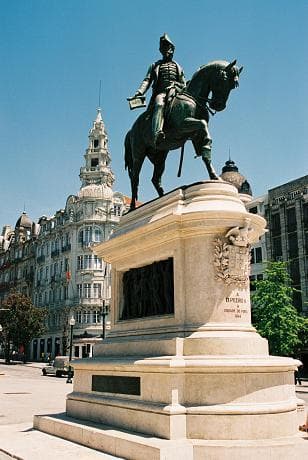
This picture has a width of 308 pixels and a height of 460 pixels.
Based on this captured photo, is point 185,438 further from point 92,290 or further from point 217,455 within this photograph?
point 92,290

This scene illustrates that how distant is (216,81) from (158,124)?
4.88 feet

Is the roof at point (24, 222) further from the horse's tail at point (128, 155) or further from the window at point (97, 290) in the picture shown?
the horse's tail at point (128, 155)

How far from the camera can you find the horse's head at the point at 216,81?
10.5 metres

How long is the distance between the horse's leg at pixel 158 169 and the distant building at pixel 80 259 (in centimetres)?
4828

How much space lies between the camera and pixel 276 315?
38781 mm

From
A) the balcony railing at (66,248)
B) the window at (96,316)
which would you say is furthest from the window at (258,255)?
the balcony railing at (66,248)

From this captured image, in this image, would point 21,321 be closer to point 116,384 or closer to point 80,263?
point 80,263

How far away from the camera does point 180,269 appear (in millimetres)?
9422

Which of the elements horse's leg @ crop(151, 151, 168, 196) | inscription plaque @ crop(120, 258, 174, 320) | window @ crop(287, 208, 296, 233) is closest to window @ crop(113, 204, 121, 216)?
window @ crop(287, 208, 296, 233)

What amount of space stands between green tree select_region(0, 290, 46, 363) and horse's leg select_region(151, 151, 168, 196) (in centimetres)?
5657

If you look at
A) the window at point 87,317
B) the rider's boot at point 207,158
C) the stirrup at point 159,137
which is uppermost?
the stirrup at point 159,137

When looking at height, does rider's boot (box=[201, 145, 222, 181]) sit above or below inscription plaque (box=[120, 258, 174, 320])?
above

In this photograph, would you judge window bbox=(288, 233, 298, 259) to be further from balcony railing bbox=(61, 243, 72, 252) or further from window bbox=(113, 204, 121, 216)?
balcony railing bbox=(61, 243, 72, 252)

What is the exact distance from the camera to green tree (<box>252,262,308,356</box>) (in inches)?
1516
